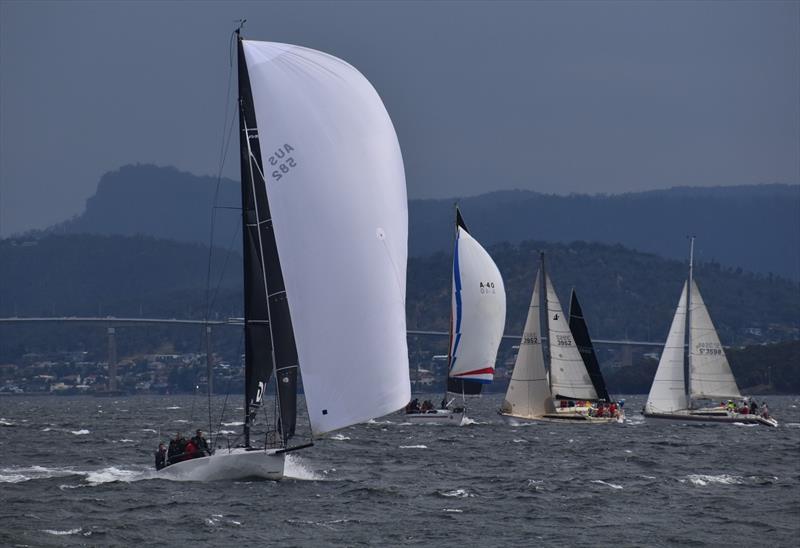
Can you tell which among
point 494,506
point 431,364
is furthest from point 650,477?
point 431,364

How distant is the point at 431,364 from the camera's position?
18312cm

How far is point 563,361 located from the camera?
2141 inches

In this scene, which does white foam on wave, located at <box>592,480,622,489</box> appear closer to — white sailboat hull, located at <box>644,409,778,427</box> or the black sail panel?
white sailboat hull, located at <box>644,409,778,427</box>

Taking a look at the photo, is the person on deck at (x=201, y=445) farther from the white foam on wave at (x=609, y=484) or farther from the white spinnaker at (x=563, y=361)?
the white spinnaker at (x=563, y=361)

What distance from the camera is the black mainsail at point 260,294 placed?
2536cm

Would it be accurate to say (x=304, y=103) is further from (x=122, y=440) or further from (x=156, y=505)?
(x=122, y=440)

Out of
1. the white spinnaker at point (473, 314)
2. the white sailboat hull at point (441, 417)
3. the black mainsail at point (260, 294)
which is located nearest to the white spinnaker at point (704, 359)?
the white spinnaker at point (473, 314)

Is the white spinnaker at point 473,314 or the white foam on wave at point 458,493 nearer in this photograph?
the white foam on wave at point 458,493

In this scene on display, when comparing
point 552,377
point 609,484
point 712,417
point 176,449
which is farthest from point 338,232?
point 712,417

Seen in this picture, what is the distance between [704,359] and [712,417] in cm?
204

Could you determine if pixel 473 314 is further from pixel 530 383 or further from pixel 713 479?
pixel 713 479

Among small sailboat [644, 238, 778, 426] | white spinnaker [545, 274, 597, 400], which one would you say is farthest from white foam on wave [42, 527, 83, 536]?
small sailboat [644, 238, 778, 426]

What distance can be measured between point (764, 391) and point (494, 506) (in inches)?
4750

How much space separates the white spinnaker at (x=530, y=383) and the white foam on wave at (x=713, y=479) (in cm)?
2088
